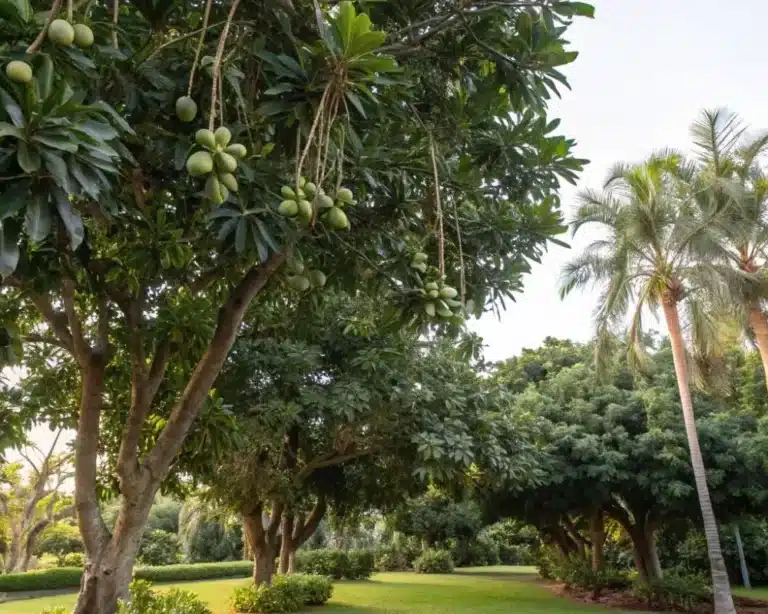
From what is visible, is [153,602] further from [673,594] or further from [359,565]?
[359,565]

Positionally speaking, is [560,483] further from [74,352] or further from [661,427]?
[74,352]

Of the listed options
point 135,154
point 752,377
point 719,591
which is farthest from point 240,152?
point 752,377

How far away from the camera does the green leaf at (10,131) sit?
61.8 inches

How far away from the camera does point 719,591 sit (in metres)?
11.5

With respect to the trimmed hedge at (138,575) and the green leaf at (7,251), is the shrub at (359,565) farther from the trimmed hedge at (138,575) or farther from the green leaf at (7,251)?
the green leaf at (7,251)

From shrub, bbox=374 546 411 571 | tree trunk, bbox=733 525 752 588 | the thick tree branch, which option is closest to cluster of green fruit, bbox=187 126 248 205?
the thick tree branch

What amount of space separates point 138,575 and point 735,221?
21012mm

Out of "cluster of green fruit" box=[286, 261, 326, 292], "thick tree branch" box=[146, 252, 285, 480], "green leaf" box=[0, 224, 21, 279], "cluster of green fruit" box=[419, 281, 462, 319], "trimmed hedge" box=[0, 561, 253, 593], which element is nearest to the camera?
"green leaf" box=[0, 224, 21, 279]

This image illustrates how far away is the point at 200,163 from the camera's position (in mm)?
2039

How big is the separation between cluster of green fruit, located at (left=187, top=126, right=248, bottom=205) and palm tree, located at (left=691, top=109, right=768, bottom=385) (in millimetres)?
11322

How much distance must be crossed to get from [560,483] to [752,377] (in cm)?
659

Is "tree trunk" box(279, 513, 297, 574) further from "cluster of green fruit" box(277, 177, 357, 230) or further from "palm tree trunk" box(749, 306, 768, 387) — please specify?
"cluster of green fruit" box(277, 177, 357, 230)

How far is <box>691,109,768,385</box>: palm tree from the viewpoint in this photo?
1183cm

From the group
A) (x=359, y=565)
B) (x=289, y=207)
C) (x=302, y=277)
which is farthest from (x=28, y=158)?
(x=359, y=565)
